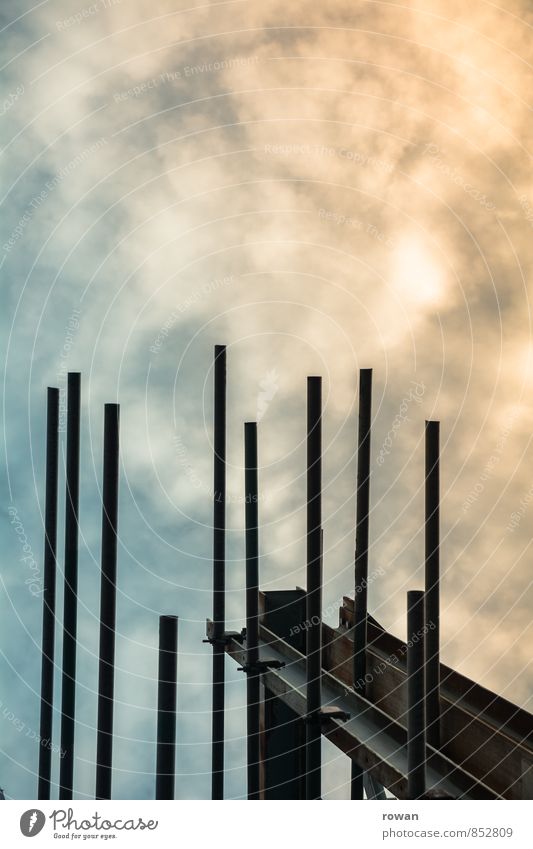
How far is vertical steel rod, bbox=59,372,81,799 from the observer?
43.1ft

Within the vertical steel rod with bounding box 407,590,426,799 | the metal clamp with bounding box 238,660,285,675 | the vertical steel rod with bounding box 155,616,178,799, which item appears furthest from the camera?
the metal clamp with bounding box 238,660,285,675

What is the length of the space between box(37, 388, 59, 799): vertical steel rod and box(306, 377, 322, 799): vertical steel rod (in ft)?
13.2

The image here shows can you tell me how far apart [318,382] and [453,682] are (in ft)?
11.5

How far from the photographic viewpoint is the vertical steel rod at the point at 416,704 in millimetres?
9188

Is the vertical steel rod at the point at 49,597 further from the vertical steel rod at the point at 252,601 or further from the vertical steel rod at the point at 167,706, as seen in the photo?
the vertical steel rod at the point at 167,706

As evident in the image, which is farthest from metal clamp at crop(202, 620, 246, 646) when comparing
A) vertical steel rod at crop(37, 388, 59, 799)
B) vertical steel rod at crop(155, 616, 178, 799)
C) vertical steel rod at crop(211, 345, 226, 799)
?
vertical steel rod at crop(155, 616, 178, 799)

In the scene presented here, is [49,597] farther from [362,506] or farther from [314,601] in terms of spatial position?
[314,601]

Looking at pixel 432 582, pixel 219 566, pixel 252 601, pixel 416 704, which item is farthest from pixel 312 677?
pixel 219 566

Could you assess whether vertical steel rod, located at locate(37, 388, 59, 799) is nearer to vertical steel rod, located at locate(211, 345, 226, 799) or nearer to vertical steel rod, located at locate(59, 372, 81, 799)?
vertical steel rod, located at locate(59, 372, 81, 799)

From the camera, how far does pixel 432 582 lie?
11328mm

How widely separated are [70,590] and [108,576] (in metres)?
2.11

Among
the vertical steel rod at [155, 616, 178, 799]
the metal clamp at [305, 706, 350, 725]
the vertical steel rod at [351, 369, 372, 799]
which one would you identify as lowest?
the metal clamp at [305, 706, 350, 725]
